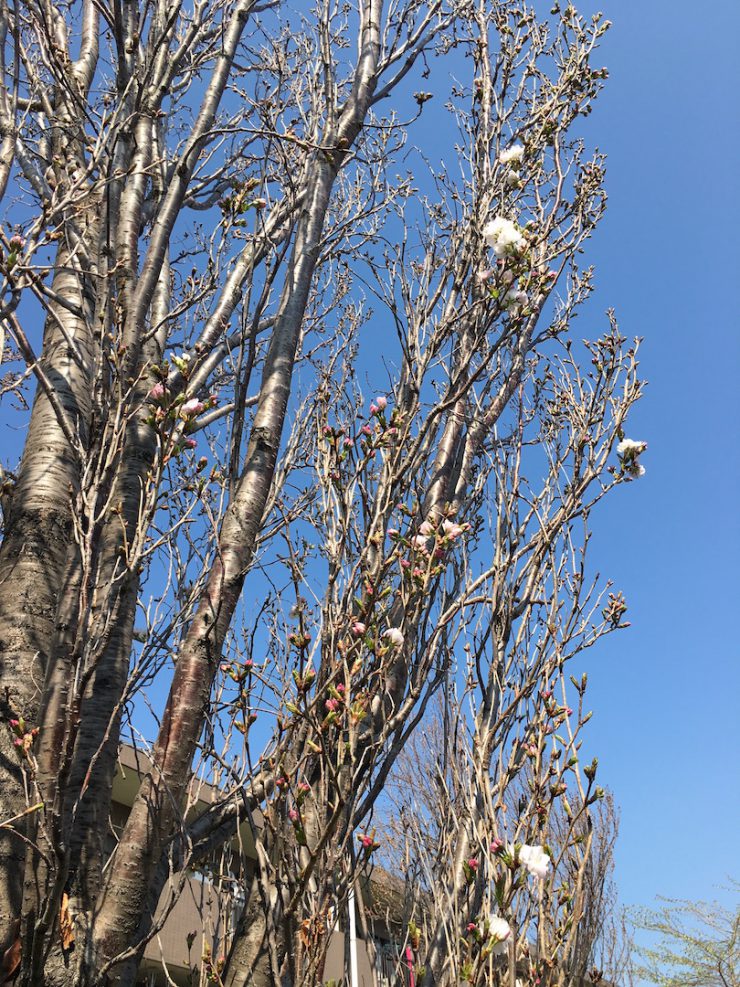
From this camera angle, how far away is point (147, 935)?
2254 mm

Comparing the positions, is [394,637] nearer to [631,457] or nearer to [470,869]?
[470,869]

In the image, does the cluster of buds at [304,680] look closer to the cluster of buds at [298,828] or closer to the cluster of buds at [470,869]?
the cluster of buds at [298,828]

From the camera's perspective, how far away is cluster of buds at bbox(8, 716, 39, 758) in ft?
6.90

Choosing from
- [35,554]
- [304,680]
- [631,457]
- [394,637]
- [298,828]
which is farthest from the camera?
[631,457]

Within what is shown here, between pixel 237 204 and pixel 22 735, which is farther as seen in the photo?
pixel 237 204

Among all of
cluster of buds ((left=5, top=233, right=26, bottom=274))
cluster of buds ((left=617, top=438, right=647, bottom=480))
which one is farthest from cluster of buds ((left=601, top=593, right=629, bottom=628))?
cluster of buds ((left=5, top=233, right=26, bottom=274))

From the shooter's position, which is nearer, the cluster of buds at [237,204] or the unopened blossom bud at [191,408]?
the unopened blossom bud at [191,408]

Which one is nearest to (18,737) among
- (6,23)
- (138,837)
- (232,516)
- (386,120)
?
(138,837)

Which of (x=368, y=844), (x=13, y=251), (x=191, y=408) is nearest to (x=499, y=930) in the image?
(x=368, y=844)

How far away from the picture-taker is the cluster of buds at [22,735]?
210 centimetres

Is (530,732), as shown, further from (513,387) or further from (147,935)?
(513,387)

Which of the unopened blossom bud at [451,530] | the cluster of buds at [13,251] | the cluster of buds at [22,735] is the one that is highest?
the cluster of buds at [13,251]

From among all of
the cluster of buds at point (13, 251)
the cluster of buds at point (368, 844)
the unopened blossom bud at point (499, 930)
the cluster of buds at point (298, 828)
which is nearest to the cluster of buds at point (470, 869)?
the unopened blossom bud at point (499, 930)

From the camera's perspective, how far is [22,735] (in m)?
2.21
